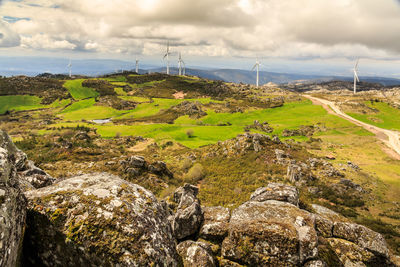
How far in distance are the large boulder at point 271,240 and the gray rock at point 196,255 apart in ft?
3.31

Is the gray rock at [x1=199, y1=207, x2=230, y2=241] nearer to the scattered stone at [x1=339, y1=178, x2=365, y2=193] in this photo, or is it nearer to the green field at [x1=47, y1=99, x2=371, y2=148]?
the scattered stone at [x1=339, y1=178, x2=365, y2=193]

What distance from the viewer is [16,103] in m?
187

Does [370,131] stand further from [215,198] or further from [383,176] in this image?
[215,198]

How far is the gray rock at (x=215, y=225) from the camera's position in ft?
40.8

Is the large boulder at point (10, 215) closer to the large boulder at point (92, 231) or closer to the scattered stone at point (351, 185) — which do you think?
the large boulder at point (92, 231)

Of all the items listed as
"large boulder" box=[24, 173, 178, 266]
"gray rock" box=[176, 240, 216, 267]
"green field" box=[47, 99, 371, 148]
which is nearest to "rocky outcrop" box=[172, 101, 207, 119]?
"green field" box=[47, 99, 371, 148]

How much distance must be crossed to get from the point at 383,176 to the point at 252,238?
4926cm

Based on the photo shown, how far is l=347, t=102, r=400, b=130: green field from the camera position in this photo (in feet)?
326

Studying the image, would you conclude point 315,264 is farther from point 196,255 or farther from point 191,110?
point 191,110

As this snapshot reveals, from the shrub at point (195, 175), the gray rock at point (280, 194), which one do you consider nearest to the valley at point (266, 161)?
the shrub at point (195, 175)

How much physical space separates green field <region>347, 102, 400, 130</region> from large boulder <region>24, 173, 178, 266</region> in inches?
4786

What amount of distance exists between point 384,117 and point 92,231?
471 ft

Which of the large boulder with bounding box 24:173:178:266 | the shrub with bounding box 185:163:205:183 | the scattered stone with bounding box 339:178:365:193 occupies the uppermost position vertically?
the large boulder with bounding box 24:173:178:266

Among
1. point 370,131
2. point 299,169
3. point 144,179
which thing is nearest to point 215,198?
point 144,179
